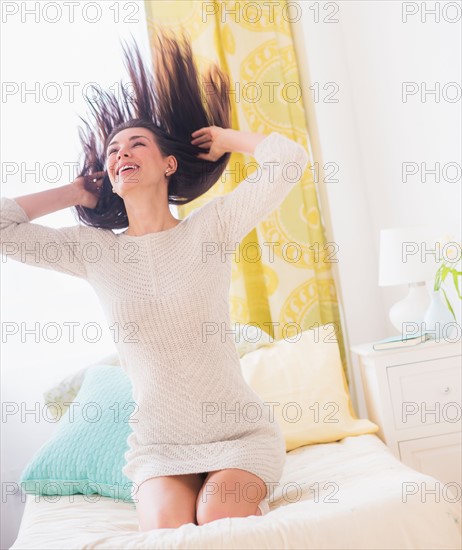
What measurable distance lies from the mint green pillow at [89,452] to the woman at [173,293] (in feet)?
0.72

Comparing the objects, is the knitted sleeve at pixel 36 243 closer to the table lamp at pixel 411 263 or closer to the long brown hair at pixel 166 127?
the long brown hair at pixel 166 127

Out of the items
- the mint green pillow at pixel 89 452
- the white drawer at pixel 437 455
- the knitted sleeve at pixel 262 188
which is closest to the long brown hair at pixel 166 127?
the knitted sleeve at pixel 262 188

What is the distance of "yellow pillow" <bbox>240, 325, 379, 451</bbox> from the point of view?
81.6 inches

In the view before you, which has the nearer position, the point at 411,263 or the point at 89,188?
the point at 89,188

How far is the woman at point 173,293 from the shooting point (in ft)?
5.07

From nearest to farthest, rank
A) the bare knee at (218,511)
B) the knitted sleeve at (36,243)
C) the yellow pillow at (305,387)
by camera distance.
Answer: the bare knee at (218,511), the knitted sleeve at (36,243), the yellow pillow at (305,387)

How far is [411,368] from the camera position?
2189mm

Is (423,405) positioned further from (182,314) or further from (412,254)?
(182,314)

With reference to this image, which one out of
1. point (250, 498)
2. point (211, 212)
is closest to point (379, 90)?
point (211, 212)

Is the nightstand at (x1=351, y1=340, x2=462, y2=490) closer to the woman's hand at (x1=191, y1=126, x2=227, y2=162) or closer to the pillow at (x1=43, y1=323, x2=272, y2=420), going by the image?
the pillow at (x1=43, y1=323, x2=272, y2=420)

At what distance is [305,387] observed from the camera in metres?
2.18

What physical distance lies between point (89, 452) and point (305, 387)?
0.72m

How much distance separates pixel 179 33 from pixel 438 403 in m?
1.79

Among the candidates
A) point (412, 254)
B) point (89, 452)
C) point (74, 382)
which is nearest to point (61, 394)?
point (74, 382)
